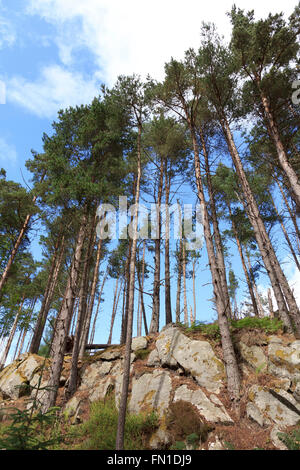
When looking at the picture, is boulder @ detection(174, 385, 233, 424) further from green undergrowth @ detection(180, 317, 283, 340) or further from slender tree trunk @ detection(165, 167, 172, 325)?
slender tree trunk @ detection(165, 167, 172, 325)

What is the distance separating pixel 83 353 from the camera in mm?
11148

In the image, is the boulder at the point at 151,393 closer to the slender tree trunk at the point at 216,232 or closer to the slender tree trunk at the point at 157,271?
the slender tree trunk at the point at 157,271

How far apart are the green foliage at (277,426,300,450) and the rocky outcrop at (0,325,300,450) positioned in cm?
13

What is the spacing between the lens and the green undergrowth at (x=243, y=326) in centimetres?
680

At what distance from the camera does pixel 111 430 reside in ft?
17.4

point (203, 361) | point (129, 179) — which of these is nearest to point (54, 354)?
point (203, 361)

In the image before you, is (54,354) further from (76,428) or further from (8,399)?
(8,399)

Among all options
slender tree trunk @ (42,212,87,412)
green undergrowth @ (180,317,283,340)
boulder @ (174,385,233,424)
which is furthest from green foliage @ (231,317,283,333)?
slender tree trunk @ (42,212,87,412)

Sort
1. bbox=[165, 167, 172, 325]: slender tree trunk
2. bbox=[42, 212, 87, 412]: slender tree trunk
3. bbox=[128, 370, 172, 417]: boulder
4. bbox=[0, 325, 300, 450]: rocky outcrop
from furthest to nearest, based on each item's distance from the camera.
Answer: bbox=[165, 167, 172, 325]: slender tree trunk → bbox=[42, 212, 87, 412]: slender tree trunk → bbox=[128, 370, 172, 417]: boulder → bbox=[0, 325, 300, 450]: rocky outcrop

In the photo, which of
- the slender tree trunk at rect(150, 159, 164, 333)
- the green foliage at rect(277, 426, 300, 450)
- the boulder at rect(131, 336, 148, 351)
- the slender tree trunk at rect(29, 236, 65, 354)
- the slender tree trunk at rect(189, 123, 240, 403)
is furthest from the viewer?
the slender tree trunk at rect(29, 236, 65, 354)

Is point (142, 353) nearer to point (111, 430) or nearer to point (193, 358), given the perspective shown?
point (193, 358)

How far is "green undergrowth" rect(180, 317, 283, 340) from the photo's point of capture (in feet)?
22.3

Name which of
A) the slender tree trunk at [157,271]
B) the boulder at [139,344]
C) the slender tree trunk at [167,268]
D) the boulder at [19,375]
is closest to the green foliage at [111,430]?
the boulder at [139,344]

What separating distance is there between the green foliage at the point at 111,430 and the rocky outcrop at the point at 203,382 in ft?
0.85
